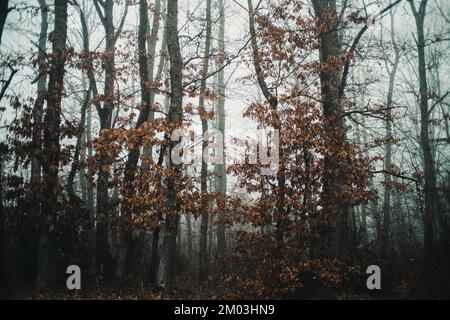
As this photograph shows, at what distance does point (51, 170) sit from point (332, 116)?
7.04m

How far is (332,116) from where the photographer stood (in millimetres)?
9609

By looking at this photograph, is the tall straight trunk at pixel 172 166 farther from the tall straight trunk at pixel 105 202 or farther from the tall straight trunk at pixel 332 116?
the tall straight trunk at pixel 332 116

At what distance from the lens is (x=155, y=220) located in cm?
916

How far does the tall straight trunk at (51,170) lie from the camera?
9742mm

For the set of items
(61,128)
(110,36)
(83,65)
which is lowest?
(61,128)

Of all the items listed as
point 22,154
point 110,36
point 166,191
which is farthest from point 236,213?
point 110,36

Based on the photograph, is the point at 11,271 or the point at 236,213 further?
the point at 11,271

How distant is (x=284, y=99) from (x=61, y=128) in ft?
18.4

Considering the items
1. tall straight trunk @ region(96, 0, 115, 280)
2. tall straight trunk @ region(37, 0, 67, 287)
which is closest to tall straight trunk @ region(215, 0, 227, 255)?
tall straight trunk @ region(96, 0, 115, 280)

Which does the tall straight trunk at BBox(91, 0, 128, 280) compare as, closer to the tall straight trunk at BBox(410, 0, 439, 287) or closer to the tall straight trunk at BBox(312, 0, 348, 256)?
the tall straight trunk at BBox(312, 0, 348, 256)

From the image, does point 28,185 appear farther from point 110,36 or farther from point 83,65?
point 110,36

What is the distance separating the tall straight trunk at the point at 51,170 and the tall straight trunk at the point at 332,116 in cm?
662
